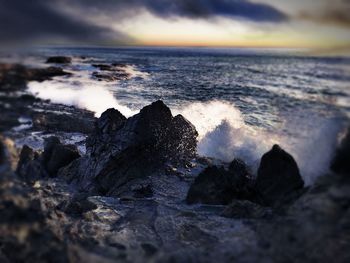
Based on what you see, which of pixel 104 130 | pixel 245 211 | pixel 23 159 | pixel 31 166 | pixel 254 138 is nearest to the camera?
pixel 245 211

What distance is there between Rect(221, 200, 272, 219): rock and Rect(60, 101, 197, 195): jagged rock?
4.21m

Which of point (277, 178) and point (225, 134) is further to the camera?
point (225, 134)

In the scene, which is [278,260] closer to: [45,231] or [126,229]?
[126,229]

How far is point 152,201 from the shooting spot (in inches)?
487

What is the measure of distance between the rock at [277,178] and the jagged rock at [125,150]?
13.9ft

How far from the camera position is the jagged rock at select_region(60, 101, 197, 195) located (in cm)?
1379

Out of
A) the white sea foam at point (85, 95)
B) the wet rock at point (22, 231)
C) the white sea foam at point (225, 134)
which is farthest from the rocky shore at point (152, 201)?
the white sea foam at point (85, 95)

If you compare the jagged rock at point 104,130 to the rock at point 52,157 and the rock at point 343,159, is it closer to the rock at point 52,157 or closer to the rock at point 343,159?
the rock at point 52,157

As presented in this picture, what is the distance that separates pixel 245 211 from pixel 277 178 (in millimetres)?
1517

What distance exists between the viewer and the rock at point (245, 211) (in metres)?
10.0

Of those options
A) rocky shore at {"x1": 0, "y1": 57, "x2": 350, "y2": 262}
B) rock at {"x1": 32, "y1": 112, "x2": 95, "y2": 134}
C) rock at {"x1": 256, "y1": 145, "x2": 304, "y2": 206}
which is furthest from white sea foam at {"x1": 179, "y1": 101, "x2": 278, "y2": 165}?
rock at {"x1": 256, "y1": 145, "x2": 304, "y2": 206}

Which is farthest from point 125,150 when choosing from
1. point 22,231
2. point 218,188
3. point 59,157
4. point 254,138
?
point 254,138

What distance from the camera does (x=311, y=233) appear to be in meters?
8.22

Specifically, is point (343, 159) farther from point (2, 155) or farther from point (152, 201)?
point (2, 155)
